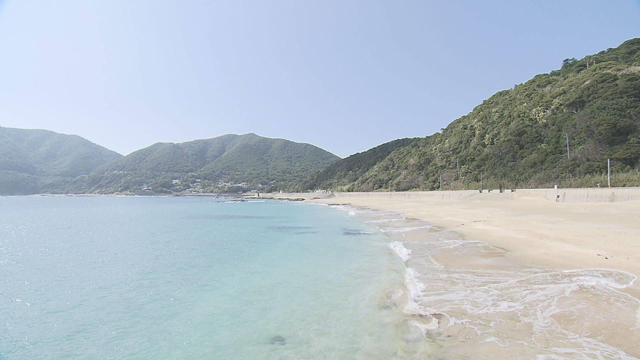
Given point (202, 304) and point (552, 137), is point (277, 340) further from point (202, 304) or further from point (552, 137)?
point (552, 137)

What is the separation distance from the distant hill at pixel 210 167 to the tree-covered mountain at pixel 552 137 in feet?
310

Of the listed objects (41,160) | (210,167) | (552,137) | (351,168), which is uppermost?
(41,160)

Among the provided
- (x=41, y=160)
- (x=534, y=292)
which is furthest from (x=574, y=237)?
(x=41, y=160)

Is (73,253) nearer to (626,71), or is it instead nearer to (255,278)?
(255,278)

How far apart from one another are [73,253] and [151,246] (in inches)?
114

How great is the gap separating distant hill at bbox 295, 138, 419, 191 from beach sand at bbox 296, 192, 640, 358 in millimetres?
86557

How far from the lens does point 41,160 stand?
172000 mm

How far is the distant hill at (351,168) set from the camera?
10044 cm

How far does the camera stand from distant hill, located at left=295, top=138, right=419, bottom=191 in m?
100

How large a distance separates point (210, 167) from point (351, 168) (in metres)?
99.3

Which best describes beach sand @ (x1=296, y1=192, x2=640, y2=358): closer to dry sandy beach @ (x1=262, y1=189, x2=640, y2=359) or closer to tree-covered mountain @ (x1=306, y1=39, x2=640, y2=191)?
dry sandy beach @ (x1=262, y1=189, x2=640, y2=359)

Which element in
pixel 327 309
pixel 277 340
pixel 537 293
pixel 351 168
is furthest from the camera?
pixel 351 168

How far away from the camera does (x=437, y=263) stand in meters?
8.38

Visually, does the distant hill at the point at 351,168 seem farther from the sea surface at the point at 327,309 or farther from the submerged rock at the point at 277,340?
the submerged rock at the point at 277,340
